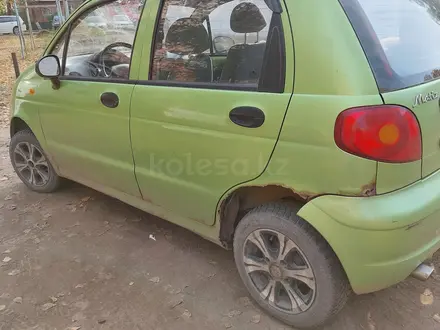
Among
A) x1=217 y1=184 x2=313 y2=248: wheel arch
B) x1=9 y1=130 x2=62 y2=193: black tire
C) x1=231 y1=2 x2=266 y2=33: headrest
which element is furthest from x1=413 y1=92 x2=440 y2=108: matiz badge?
x1=9 y1=130 x2=62 y2=193: black tire

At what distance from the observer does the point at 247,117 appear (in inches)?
82.9

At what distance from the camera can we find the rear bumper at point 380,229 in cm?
185

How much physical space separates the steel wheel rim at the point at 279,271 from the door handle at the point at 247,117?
562 mm

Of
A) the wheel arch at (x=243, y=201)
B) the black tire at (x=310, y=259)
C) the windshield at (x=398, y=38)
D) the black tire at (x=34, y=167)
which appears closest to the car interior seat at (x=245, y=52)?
the windshield at (x=398, y=38)

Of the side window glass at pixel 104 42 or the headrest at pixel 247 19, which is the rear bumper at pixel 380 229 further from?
the side window glass at pixel 104 42

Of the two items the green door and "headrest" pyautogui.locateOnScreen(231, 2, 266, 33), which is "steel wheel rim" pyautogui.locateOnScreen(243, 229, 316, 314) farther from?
"headrest" pyautogui.locateOnScreen(231, 2, 266, 33)

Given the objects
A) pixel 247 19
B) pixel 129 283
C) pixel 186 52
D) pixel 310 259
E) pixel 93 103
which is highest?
pixel 247 19

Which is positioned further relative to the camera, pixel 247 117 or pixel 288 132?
pixel 247 117

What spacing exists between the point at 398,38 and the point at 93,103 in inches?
77.0

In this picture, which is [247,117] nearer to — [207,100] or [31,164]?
[207,100]

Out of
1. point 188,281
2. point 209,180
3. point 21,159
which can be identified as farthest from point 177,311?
point 21,159

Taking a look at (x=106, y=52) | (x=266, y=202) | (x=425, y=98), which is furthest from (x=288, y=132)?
(x=106, y=52)

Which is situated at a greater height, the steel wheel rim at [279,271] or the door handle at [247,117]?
the door handle at [247,117]

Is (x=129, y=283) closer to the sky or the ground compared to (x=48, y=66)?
closer to the ground
